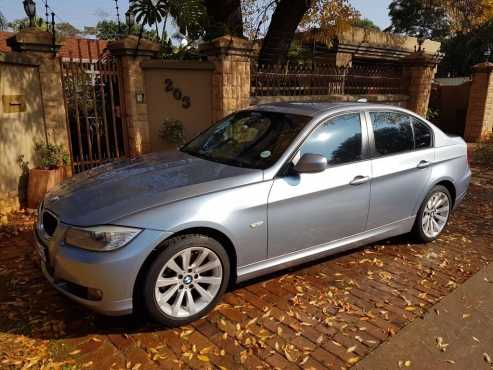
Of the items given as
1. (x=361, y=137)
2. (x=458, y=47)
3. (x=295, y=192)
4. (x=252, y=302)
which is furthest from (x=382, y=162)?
(x=458, y=47)

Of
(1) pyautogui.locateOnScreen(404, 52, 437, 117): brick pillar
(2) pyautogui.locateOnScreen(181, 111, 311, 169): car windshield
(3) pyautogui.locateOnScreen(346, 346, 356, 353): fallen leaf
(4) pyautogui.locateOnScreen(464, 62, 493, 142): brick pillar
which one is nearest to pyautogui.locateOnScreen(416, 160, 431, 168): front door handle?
(2) pyautogui.locateOnScreen(181, 111, 311, 169): car windshield

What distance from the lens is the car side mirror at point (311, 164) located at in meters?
3.41

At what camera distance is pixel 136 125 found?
7.40 m

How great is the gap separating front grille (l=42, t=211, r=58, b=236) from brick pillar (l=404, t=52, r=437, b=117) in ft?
34.6

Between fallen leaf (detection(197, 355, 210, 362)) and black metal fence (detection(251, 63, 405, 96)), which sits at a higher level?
black metal fence (detection(251, 63, 405, 96))

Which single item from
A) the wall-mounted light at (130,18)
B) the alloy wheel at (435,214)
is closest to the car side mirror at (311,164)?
the alloy wheel at (435,214)

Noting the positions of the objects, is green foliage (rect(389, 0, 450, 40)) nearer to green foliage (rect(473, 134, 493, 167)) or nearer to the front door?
green foliage (rect(473, 134, 493, 167))

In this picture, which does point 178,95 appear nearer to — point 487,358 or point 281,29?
point 281,29

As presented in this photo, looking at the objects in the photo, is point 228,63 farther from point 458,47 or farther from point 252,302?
point 458,47

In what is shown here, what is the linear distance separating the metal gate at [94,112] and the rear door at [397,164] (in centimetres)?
472

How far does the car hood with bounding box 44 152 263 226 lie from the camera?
9.70 ft

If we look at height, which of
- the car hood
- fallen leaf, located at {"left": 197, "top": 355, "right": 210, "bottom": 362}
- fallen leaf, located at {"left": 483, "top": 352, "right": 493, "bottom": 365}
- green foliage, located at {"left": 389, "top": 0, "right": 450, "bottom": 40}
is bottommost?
fallen leaf, located at {"left": 483, "top": 352, "right": 493, "bottom": 365}

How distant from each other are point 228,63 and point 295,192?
476 cm

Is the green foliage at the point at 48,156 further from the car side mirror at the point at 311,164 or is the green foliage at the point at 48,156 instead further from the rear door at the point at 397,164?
the rear door at the point at 397,164
